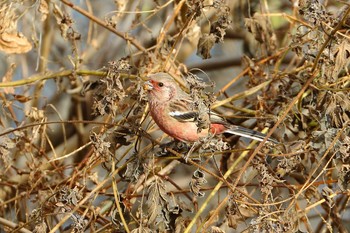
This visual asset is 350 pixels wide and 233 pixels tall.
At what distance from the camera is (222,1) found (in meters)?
4.24

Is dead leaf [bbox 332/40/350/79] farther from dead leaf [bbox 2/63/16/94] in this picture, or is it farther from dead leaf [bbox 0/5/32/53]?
dead leaf [bbox 2/63/16/94]

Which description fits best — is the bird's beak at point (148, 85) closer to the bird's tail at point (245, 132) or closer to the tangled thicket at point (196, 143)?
the tangled thicket at point (196, 143)

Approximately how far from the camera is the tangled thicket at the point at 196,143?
3.84 metres

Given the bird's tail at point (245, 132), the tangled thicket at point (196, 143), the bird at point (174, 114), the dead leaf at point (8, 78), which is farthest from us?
the dead leaf at point (8, 78)

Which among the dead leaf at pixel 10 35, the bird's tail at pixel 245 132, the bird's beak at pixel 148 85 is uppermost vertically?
the dead leaf at pixel 10 35

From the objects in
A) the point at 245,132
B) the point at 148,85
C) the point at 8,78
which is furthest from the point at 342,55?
the point at 8,78

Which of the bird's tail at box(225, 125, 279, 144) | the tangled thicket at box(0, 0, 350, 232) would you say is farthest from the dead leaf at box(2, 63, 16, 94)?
the bird's tail at box(225, 125, 279, 144)

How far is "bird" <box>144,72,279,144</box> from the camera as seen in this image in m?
4.77

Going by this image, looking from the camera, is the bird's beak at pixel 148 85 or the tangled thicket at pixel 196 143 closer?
the tangled thicket at pixel 196 143

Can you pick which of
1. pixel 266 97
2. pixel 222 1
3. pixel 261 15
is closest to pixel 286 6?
pixel 261 15

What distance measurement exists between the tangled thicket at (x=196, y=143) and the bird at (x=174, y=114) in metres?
0.08

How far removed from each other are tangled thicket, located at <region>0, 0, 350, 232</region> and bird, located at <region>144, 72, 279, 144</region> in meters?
0.08

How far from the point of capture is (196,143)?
3.85 m

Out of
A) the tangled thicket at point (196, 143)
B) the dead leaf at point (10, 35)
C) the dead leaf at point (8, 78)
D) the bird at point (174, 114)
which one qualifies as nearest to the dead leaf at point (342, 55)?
→ the tangled thicket at point (196, 143)
